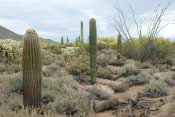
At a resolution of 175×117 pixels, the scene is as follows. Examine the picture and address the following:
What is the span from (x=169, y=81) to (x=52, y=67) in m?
5.00

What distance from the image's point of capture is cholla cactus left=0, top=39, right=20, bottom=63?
1886 centimetres

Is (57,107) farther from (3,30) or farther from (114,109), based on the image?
(3,30)

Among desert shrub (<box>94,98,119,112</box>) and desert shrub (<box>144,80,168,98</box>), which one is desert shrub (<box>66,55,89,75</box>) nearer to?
desert shrub (<box>144,80,168,98</box>)

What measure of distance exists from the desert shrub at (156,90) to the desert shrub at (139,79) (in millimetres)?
1844

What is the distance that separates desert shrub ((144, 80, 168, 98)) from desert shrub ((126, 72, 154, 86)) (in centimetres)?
184

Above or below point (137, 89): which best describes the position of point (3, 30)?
above

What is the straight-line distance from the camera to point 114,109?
13.2 metres

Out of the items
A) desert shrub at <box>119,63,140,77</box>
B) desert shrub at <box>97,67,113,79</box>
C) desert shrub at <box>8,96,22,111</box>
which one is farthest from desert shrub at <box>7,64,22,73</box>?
desert shrub at <box>8,96,22,111</box>

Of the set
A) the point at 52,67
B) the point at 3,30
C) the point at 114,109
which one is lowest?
the point at 114,109

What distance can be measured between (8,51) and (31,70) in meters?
7.61

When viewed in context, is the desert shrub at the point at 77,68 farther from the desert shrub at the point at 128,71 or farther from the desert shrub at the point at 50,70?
the desert shrub at the point at 128,71

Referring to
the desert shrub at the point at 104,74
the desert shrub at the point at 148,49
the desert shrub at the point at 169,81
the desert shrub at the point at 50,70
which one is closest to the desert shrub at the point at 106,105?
the desert shrub at the point at 169,81

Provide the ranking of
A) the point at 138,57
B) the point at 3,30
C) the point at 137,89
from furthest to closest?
the point at 3,30 < the point at 138,57 < the point at 137,89

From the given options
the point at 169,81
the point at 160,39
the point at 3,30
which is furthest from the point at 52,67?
the point at 3,30
